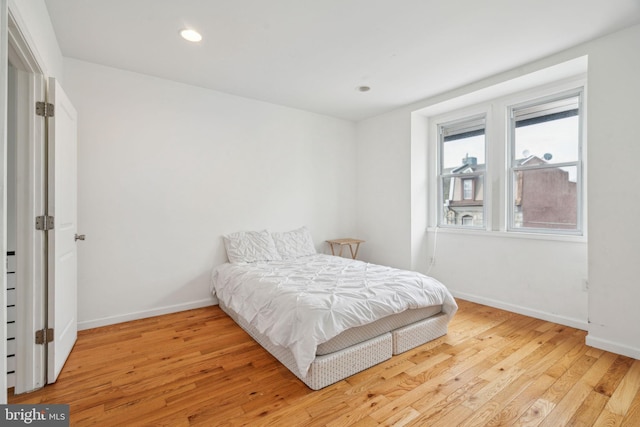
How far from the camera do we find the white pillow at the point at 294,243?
378 cm

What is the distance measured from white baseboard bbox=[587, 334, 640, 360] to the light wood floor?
0.19 ft

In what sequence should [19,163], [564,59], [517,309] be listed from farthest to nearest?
[517,309]
[564,59]
[19,163]

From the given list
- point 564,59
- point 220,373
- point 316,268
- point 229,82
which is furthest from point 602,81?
point 220,373

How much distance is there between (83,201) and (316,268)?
2.35m

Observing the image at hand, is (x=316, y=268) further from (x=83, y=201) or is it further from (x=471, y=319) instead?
(x=83, y=201)

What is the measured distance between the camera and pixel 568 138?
3027 millimetres

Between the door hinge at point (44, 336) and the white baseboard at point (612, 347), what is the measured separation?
4.07 meters

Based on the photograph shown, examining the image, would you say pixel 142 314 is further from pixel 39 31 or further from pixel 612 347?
pixel 612 347

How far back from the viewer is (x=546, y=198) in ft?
10.4

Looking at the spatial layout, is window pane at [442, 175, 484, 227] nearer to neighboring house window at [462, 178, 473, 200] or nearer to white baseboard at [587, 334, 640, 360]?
neighboring house window at [462, 178, 473, 200]

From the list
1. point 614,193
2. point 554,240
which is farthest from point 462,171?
point 614,193

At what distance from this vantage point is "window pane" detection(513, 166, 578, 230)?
2.99 meters

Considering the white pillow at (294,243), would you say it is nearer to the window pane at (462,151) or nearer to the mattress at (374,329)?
the mattress at (374,329)

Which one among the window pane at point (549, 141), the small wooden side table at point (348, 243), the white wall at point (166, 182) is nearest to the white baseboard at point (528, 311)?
the small wooden side table at point (348, 243)
